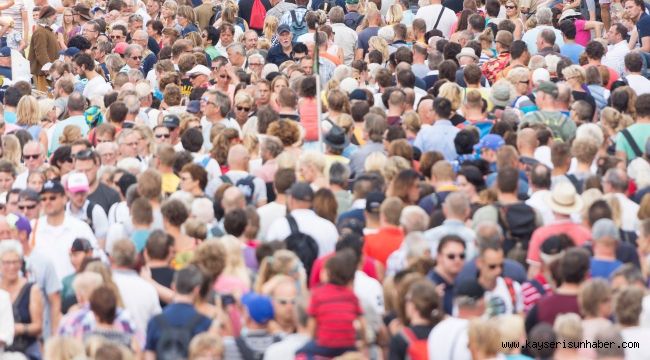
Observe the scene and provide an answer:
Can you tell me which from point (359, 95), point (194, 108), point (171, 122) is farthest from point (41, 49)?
point (171, 122)

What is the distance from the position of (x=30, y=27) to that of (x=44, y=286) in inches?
638

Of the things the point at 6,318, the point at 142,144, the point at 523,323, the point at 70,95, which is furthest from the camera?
the point at 70,95

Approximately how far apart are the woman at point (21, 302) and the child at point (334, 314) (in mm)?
2064

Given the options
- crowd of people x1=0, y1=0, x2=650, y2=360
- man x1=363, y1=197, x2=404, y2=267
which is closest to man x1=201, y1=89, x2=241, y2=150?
crowd of people x1=0, y1=0, x2=650, y2=360

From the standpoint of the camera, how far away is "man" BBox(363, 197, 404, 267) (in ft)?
40.0

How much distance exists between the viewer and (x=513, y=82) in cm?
1777

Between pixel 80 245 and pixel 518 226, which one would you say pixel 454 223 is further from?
pixel 80 245

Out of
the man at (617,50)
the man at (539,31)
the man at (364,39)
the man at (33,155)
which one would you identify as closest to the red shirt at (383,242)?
the man at (33,155)

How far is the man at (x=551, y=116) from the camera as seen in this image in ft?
52.1

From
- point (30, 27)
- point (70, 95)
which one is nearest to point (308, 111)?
point (70, 95)

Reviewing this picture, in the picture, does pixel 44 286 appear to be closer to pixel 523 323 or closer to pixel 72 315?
pixel 72 315

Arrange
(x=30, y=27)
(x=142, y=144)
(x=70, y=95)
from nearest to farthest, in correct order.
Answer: (x=142, y=144), (x=70, y=95), (x=30, y=27)

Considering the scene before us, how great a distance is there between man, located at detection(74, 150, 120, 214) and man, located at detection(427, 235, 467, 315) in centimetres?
360

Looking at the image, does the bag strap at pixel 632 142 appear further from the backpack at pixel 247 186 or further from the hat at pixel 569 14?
the hat at pixel 569 14
